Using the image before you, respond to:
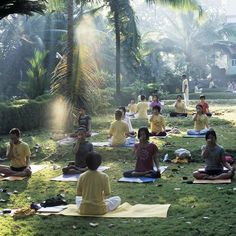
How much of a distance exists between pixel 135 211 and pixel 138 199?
90cm

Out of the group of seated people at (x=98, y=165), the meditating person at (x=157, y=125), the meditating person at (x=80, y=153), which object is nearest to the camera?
the group of seated people at (x=98, y=165)

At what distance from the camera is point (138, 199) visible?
8.68 metres

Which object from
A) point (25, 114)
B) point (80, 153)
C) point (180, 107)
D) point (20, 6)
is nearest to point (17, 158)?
point (80, 153)

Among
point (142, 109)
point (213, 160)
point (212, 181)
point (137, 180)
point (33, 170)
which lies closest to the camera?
point (212, 181)

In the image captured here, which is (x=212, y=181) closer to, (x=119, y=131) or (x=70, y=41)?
(x=119, y=131)

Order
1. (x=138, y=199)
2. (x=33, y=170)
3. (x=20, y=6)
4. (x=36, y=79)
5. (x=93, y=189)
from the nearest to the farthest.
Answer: (x=20, y=6) < (x=93, y=189) < (x=138, y=199) < (x=33, y=170) < (x=36, y=79)

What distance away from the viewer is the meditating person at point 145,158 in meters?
10.3

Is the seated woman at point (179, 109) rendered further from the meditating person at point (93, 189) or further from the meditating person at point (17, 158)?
the meditating person at point (93, 189)

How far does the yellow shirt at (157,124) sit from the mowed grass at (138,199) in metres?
1.59

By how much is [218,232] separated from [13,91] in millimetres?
27081

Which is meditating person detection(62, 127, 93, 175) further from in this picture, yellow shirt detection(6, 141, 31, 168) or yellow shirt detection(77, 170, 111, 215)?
yellow shirt detection(77, 170, 111, 215)

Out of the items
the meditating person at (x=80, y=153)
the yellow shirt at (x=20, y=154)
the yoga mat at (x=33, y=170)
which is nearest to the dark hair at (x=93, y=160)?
the meditating person at (x=80, y=153)

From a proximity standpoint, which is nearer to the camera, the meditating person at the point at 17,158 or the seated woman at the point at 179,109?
the meditating person at the point at 17,158

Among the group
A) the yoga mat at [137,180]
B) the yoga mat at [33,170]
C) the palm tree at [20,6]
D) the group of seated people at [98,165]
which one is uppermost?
the palm tree at [20,6]
